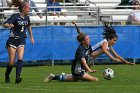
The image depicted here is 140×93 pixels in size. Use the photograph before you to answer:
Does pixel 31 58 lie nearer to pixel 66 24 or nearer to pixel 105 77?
pixel 66 24

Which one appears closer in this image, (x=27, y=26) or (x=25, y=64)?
(x=27, y=26)

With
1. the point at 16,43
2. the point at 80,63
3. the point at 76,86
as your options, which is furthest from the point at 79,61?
the point at 16,43

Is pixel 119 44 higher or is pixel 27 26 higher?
pixel 27 26

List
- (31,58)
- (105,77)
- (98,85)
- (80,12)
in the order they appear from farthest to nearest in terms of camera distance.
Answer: (80,12) < (31,58) < (105,77) < (98,85)

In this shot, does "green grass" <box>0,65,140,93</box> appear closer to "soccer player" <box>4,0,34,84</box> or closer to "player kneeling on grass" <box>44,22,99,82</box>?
"player kneeling on grass" <box>44,22,99,82</box>

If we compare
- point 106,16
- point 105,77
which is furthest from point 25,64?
point 105,77

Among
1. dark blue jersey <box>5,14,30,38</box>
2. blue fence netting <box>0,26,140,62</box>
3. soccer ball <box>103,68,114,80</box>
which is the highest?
dark blue jersey <box>5,14,30,38</box>

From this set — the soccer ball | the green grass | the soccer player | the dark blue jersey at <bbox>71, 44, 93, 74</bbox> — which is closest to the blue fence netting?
the green grass

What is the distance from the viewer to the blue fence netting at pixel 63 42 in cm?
2380

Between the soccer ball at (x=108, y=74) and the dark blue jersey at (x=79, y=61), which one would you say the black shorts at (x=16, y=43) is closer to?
the dark blue jersey at (x=79, y=61)

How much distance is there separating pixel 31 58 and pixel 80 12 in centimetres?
339

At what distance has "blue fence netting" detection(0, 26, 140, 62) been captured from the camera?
78.1 feet

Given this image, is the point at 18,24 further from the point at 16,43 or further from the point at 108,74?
the point at 108,74

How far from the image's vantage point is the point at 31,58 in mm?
23812
